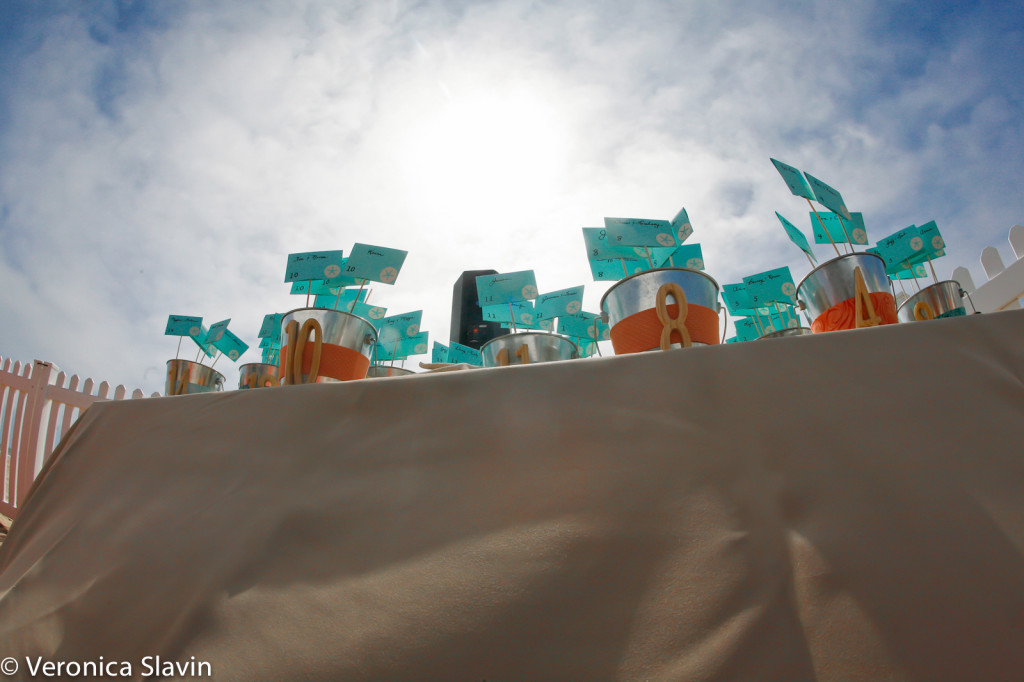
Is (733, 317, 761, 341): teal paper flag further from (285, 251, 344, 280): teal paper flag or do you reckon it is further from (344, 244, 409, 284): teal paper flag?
(285, 251, 344, 280): teal paper flag

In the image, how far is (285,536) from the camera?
42 cm

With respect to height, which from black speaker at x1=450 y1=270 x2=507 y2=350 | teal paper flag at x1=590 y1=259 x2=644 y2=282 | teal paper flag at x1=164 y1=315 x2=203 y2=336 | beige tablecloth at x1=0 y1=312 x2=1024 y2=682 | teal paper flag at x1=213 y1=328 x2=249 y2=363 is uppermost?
black speaker at x1=450 y1=270 x2=507 y2=350

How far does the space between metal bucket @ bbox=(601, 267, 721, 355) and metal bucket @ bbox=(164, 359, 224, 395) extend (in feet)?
3.99

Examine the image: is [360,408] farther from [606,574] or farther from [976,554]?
[976,554]

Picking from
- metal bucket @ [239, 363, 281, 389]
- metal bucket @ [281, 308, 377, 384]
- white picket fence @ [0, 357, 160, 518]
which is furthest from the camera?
white picket fence @ [0, 357, 160, 518]

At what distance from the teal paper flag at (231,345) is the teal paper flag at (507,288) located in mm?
817

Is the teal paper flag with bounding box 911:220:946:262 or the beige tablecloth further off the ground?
the teal paper flag with bounding box 911:220:946:262

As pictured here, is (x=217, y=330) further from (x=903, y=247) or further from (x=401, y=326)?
(x=903, y=247)

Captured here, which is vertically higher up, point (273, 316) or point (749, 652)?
point (273, 316)

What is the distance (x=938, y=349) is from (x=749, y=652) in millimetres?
313

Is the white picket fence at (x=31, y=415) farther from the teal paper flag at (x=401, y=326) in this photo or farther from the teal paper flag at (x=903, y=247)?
the teal paper flag at (x=903, y=247)

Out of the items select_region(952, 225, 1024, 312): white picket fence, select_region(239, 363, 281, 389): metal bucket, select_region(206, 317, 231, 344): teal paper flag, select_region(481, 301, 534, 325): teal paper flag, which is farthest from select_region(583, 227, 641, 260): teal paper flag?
select_region(952, 225, 1024, 312): white picket fence

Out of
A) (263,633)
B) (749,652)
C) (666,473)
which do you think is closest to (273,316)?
(263,633)

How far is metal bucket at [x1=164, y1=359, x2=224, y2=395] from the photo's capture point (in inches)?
51.5
